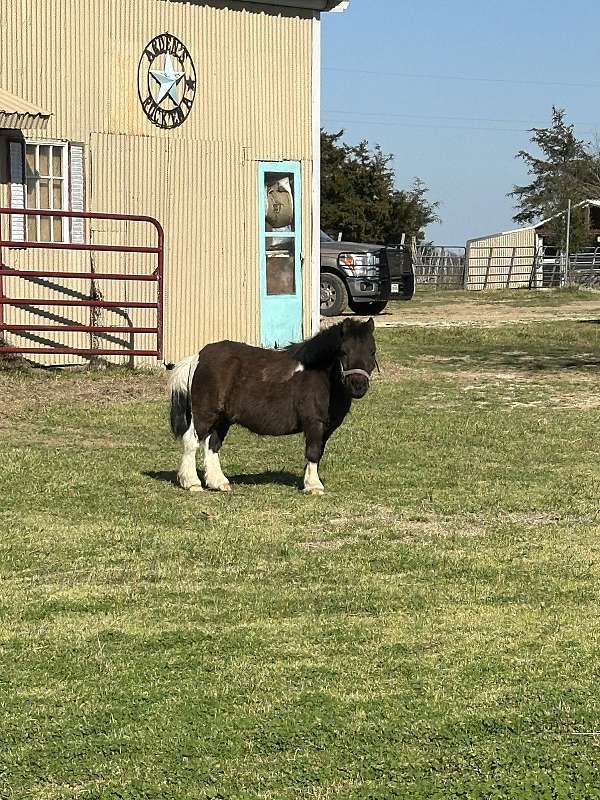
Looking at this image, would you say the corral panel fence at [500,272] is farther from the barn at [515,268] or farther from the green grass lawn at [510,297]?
the green grass lawn at [510,297]

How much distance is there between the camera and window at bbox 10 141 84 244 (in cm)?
1678

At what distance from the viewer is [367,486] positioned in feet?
33.5

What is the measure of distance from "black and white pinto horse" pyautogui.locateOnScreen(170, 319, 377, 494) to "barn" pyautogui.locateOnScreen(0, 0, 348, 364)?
260 inches

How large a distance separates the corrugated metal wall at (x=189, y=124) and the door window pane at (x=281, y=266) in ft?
0.90

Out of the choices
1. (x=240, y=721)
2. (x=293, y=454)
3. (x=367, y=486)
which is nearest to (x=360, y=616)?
(x=240, y=721)

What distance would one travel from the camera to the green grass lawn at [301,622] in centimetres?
475

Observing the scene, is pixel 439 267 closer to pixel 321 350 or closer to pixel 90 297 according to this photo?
pixel 90 297

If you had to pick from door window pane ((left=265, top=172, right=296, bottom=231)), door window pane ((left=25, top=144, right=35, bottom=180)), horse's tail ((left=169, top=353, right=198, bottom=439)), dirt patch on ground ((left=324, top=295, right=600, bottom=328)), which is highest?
door window pane ((left=25, top=144, right=35, bottom=180))

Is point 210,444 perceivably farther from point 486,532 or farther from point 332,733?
point 332,733

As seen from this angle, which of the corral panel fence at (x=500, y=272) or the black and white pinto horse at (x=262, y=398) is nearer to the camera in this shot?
the black and white pinto horse at (x=262, y=398)

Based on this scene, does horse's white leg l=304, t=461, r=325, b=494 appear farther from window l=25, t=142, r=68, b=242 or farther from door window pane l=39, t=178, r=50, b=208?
door window pane l=39, t=178, r=50, b=208

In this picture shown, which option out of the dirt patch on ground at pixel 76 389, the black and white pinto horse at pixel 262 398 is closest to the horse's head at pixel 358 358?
the black and white pinto horse at pixel 262 398

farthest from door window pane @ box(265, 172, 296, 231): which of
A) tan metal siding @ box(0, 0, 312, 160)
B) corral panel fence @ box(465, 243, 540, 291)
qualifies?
corral panel fence @ box(465, 243, 540, 291)

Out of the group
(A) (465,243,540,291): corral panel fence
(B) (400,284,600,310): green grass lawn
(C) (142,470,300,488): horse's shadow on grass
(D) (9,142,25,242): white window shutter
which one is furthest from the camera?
(A) (465,243,540,291): corral panel fence
